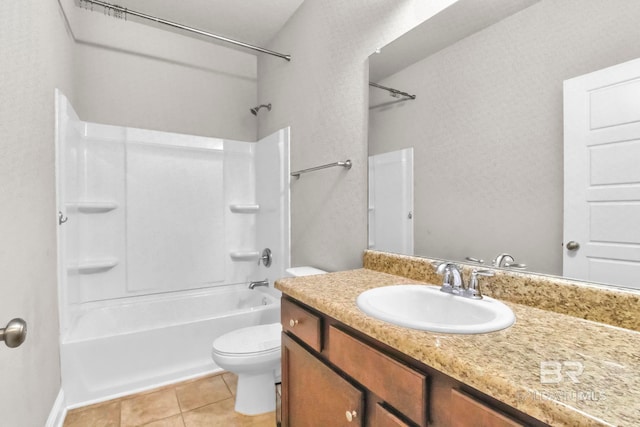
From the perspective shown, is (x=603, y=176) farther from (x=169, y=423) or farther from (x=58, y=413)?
(x=58, y=413)

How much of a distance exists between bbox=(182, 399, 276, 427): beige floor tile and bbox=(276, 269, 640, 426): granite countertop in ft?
3.73

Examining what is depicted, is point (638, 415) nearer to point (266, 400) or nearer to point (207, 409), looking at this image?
point (266, 400)

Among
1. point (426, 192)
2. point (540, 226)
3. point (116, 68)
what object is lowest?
point (540, 226)

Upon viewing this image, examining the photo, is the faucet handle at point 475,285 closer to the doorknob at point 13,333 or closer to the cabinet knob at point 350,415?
the cabinet knob at point 350,415

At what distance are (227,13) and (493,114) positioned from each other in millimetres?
2143

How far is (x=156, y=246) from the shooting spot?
252 centimetres

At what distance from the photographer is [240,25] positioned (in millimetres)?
2443

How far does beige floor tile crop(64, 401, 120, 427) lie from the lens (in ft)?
5.31

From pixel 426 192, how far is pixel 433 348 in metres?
0.79

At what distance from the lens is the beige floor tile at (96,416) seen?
5.31 ft

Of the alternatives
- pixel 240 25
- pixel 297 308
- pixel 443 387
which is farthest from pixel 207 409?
pixel 240 25

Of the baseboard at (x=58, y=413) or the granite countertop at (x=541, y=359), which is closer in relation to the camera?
the granite countertop at (x=541, y=359)

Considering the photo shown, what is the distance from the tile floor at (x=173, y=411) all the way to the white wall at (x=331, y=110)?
37.2 inches

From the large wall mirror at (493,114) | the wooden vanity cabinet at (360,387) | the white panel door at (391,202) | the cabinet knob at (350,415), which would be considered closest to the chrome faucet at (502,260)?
the large wall mirror at (493,114)
